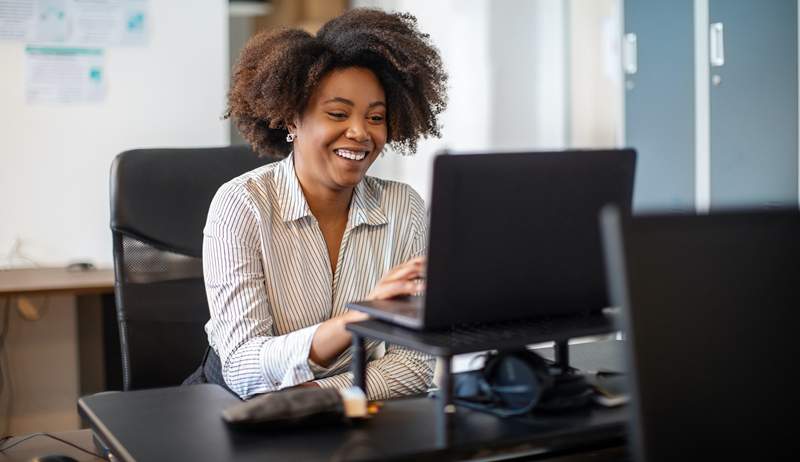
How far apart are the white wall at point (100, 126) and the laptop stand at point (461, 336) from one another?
195 centimetres

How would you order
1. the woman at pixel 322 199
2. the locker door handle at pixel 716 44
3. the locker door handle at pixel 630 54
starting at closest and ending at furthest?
the woman at pixel 322 199 → the locker door handle at pixel 716 44 → the locker door handle at pixel 630 54

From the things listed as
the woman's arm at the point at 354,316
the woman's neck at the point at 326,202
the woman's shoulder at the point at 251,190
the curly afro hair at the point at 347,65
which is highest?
the curly afro hair at the point at 347,65

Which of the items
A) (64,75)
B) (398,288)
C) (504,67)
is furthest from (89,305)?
(504,67)

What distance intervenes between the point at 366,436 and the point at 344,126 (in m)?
0.80

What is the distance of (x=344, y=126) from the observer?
1.86 m

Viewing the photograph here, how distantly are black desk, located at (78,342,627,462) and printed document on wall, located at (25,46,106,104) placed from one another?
6.10 feet

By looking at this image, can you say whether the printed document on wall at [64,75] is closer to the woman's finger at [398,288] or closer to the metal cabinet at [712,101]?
the metal cabinet at [712,101]

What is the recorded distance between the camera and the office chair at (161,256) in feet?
6.75

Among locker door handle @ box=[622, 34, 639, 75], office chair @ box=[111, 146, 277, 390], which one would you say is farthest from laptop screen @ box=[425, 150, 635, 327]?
locker door handle @ box=[622, 34, 639, 75]

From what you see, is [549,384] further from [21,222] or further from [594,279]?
[21,222]

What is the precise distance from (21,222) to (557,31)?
8.67 feet

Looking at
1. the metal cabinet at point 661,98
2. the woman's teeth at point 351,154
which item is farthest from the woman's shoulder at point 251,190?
the metal cabinet at point 661,98

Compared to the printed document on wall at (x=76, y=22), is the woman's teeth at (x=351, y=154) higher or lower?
lower

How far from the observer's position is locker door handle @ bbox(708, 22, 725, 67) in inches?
125
